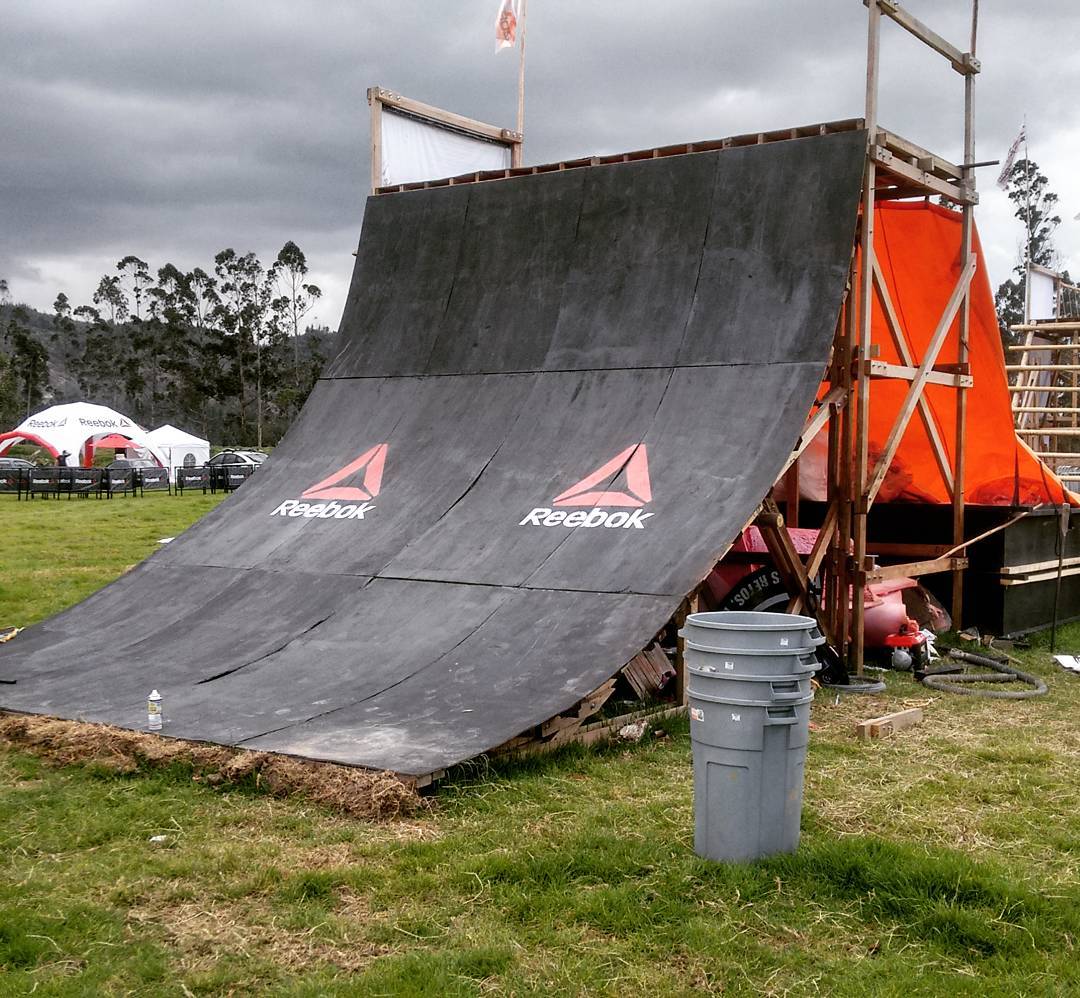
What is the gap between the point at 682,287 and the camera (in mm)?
8969

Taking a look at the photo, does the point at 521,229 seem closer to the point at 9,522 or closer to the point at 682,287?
the point at 682,287

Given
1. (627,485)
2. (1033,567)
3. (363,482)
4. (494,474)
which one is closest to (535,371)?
(494,474)

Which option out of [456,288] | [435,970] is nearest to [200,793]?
[435,970]

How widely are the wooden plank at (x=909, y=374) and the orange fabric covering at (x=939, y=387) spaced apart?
1.88 ft

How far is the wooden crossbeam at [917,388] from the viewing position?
8742 mm

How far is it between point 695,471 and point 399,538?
7.23ft

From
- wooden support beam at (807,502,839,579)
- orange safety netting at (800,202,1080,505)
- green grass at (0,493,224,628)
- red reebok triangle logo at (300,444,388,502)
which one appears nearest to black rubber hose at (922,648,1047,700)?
wooden support beam at (807,502,839,579)

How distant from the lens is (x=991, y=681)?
329 inches

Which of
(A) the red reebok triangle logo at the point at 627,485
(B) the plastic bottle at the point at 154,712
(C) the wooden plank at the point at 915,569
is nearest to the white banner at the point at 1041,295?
(C) the wooden plank at the point at 915,569

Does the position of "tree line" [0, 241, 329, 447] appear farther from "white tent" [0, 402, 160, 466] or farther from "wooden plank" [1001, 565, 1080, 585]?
"wooden plank" [1001, 565, 1080, 585]

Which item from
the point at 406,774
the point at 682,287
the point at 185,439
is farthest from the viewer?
the point at 185,439

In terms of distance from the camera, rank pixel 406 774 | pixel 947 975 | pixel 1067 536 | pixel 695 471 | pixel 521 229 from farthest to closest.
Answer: pixel 1067 536 < pixel 521 229 < pixel 695 471 < pixel 406 774 < pixel 947 975

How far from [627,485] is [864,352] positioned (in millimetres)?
2348

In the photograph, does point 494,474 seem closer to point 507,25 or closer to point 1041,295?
point 507,25
